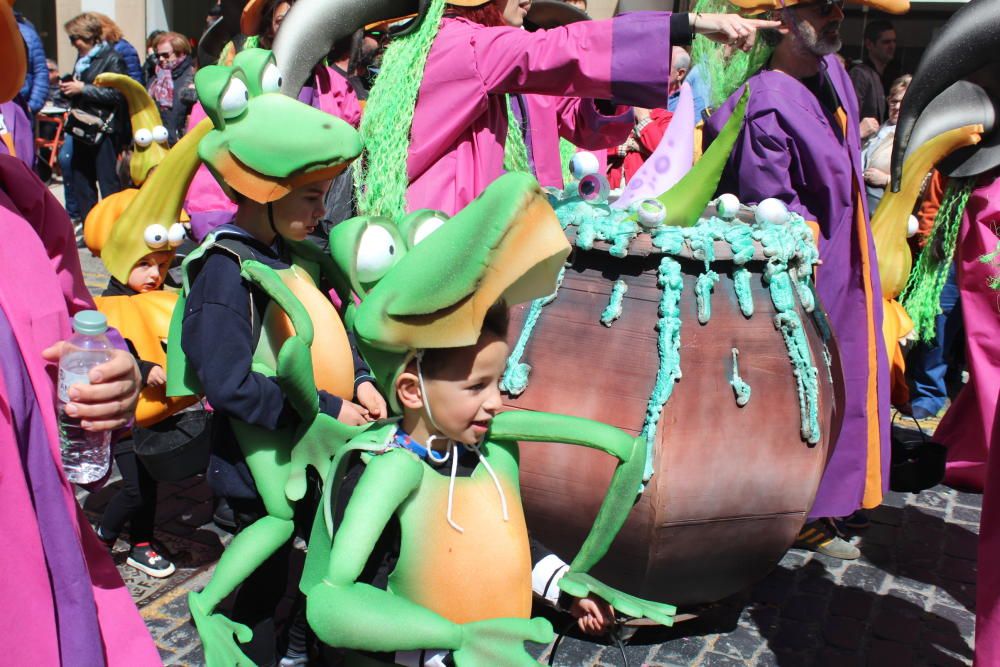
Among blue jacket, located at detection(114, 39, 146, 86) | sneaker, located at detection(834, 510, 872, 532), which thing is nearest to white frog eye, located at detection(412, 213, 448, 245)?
sneaker, located at detection(834, 510, 872, 532)

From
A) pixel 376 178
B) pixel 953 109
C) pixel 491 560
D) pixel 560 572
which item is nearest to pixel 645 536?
pixel 560 572

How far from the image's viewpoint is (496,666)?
155 centimetres

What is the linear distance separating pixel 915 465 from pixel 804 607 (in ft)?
2.60

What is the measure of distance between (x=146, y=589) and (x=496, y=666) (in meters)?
2.11

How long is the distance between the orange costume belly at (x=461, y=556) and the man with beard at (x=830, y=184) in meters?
1.95

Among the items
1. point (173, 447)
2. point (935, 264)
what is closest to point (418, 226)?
point (173, 447)

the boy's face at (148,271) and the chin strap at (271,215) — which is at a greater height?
the chin strap at (271,215)

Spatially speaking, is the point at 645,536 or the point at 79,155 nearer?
the point at 645,536

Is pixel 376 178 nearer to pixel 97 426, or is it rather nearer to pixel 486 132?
pixel 486 132

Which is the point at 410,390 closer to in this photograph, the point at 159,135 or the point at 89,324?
the point at 89,324

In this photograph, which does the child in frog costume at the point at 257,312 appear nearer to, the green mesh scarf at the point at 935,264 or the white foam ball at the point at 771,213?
the white foam ball at the point at 771,213

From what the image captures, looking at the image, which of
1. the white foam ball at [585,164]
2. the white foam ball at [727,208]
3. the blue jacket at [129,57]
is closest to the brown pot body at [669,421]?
the white foam ball at [727,208]

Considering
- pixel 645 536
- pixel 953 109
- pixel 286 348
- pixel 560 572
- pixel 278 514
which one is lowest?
pixel 645 536

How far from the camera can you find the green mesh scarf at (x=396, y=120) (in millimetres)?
2859
